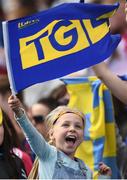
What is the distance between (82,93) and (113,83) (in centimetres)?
65

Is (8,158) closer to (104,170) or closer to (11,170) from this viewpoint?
(11,170)

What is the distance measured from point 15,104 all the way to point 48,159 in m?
0.50

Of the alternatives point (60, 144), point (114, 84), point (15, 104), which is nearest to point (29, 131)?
point (15, 104)

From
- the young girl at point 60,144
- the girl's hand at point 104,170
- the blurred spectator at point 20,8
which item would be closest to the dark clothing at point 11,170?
the young girl at point 60,144

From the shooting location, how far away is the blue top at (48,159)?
196 inches

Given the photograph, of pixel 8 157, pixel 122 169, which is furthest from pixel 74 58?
pixel 122 169

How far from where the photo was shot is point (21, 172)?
5523 mm

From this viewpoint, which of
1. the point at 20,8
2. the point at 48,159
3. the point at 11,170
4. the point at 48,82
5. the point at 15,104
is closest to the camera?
the point at 15,104

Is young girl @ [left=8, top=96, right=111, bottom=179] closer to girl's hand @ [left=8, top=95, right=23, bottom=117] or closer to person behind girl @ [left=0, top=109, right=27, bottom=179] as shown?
girl's hand @ [left=8, top=95, right=23, bottom=117]

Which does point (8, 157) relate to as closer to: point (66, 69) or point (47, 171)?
point (47, 171)

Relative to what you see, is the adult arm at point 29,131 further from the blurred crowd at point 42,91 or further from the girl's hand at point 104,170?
the blurred crowd at point 42,91

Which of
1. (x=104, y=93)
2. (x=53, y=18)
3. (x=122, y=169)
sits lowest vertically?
(x=122, y=169)

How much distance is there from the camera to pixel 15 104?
4812 mm

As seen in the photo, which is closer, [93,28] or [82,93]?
[93,28]
